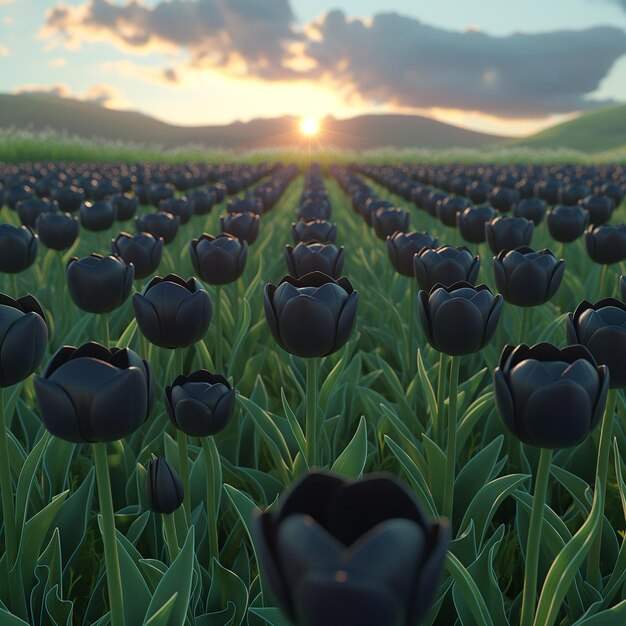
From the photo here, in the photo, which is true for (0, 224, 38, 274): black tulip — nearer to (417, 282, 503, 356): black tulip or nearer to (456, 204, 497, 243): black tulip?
(417, 282, 503, 356): black tulip

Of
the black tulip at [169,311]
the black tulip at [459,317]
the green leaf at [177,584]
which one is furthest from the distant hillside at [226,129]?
the green leaf at [177,584]

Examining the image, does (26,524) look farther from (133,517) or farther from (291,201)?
(291,201)

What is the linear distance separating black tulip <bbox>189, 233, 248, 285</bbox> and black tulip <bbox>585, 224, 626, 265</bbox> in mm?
1777

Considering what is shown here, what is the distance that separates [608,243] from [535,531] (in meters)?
Result: 2.35

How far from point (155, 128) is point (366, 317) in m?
113

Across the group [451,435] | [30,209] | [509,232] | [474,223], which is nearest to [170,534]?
[451,435]

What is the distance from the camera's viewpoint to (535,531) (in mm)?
1177

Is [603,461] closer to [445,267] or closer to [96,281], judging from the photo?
[445,267]

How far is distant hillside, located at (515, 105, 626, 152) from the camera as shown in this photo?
74.6m

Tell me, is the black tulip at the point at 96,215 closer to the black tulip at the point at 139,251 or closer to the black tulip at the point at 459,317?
the black tulip at the point at 139,251

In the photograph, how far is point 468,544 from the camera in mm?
1588

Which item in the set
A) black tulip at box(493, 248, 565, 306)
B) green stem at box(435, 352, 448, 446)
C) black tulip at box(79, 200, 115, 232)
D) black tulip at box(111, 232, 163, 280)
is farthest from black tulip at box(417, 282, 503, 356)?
black tulip at box(79, 200, 115, 232)

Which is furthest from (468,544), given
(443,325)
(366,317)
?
(366,317)

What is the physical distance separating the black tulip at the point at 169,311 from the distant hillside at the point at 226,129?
264 ft
